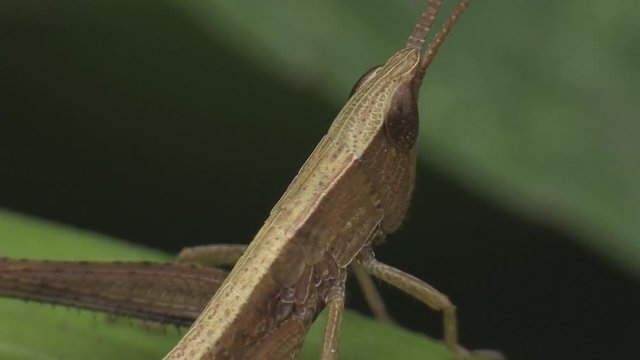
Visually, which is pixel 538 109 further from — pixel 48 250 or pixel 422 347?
pixel 48 250

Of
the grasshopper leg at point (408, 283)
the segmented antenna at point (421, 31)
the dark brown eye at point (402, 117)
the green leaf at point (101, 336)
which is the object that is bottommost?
the green leaf at point (101, 336)

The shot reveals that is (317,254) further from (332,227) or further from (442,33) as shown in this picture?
(442,33)

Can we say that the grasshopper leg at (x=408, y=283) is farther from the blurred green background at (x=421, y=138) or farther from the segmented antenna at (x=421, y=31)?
the segmented antenna at (x=421, y=31)

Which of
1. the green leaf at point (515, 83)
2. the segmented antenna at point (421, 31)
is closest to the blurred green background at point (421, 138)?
the green leaf at point (515, 83)

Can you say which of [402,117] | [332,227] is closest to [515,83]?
[402,117]

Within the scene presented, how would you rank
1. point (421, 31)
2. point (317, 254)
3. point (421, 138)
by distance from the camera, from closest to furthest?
point (317, 254)
point (421, 31)
point (421, 138)

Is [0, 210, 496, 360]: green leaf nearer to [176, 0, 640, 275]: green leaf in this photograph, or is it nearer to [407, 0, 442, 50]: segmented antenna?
[176, 0, 640, 275]: green leaf
